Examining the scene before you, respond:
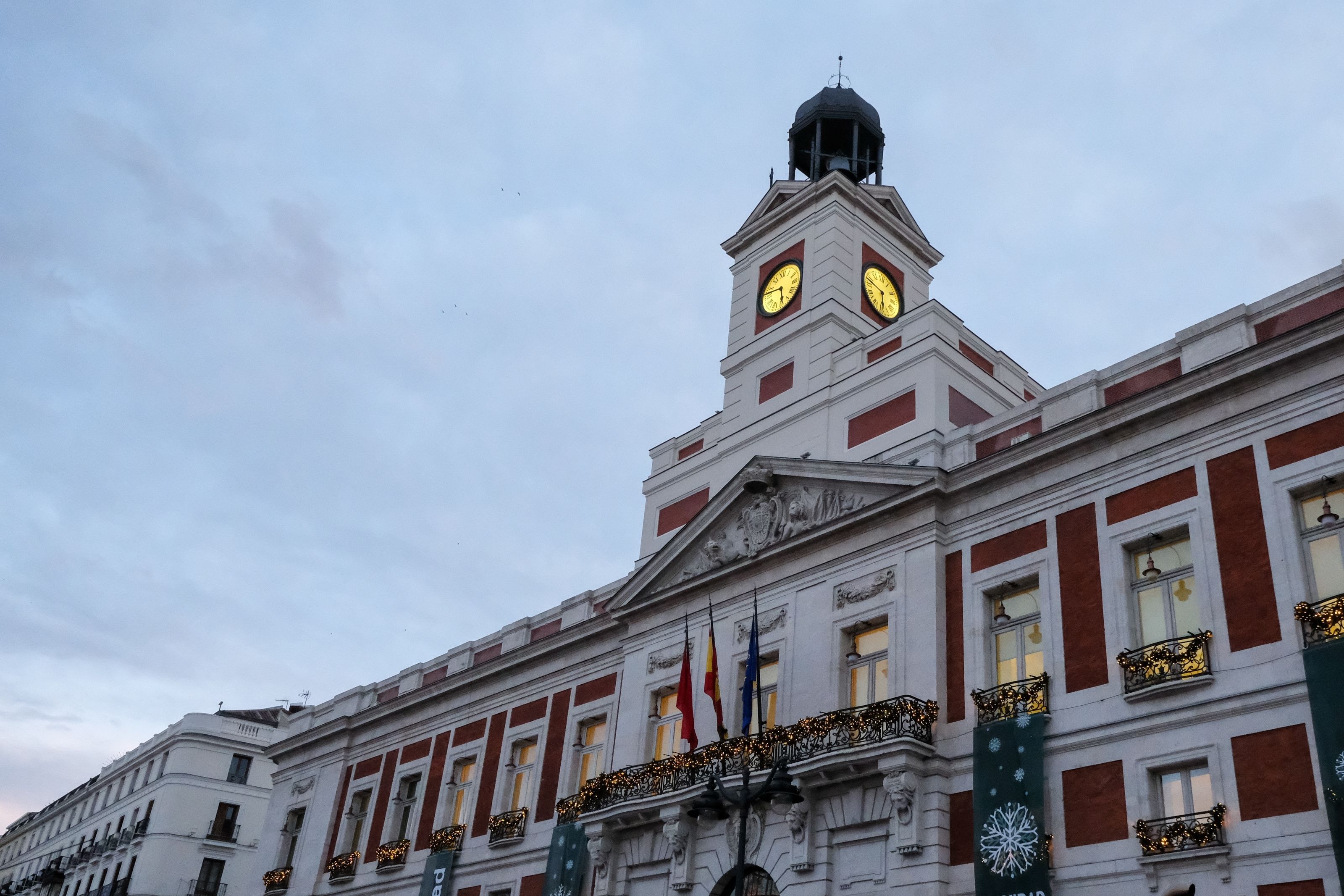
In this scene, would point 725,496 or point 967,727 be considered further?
point 725,496

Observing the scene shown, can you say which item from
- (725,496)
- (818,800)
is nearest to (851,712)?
(818,800)

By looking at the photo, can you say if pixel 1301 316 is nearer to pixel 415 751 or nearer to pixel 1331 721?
pixel 1331 721

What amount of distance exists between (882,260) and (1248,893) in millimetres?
20391

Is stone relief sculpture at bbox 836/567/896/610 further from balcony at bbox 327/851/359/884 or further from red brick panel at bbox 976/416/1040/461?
balcony at bbox 327/851/359/884

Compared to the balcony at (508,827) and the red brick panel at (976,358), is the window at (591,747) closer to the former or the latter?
the balcony at (508,827)

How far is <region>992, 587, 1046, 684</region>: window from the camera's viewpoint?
21609mm

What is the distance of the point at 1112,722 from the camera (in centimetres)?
1961

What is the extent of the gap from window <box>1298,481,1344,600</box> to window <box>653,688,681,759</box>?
13564mm

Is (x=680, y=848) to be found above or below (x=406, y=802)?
below

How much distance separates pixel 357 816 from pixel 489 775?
6960 mm

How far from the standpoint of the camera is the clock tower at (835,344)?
Result: 2714cm

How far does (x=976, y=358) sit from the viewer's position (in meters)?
28.5

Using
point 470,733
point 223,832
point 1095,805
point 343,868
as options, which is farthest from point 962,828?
point 223,832

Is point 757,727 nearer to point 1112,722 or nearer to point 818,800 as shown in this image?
point 818,800
